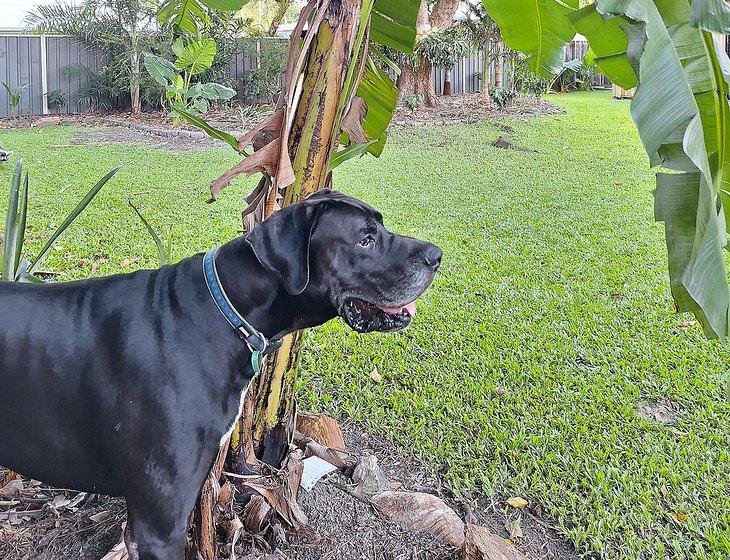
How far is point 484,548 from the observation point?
2.34 meters

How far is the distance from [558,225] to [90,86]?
11300 millimetres

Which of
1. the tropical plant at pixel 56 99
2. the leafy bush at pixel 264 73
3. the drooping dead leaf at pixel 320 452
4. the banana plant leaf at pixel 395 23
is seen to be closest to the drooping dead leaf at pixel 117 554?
the drooping dead leaf at pixel 320 452

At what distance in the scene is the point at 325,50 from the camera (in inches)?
89.4

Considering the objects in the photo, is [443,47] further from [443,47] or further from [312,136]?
[312,136]

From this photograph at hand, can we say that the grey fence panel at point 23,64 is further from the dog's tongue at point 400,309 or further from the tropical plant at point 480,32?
the dog's tongue at point 400,309

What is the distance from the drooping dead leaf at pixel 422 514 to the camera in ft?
8.52

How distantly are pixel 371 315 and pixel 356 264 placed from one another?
16 centimetres

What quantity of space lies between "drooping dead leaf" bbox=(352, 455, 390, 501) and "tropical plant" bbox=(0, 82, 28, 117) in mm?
12377

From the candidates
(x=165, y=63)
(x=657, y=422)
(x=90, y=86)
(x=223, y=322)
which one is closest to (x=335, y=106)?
(x=223, y=322)

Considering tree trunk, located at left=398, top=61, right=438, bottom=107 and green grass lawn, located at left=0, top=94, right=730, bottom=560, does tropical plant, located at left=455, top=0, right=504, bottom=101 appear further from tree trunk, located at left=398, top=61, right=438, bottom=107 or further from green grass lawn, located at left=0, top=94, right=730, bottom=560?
green grass lawn, located at left=0, top=94, right=730, bottom=560

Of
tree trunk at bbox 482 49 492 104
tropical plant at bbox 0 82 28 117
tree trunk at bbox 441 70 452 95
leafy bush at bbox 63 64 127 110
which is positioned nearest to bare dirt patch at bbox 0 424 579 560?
tropical plant at bbox 0 82 28 117

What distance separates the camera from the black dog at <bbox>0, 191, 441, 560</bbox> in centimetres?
191

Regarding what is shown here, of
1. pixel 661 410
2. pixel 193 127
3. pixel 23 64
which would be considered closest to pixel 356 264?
pixel 661 410

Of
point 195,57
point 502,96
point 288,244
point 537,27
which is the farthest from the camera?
point 502,96
